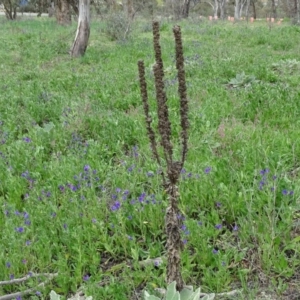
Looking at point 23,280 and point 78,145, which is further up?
point 78,145

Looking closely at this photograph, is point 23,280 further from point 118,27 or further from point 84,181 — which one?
point 118,27

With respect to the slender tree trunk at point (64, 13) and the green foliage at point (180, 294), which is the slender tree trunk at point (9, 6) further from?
the green foliage at point (180, 294)

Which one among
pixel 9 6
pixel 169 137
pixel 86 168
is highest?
pixel 9 6

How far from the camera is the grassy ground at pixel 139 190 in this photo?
10.1ft

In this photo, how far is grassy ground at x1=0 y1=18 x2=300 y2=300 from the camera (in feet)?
10.1

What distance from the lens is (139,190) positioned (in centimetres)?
417

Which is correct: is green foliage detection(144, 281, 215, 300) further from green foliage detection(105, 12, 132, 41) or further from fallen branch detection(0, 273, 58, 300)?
green foliage detection(105, 12, 132, 41)

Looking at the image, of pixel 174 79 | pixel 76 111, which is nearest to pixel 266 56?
pixel 174 79

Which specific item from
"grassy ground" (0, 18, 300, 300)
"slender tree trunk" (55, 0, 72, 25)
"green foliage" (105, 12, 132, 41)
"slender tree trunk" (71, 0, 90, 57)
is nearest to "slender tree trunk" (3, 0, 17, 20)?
"slender tree trunk" (55, 0, 72, 25)

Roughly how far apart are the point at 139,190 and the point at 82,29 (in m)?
9.66

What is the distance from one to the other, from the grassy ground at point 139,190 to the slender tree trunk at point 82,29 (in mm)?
4953

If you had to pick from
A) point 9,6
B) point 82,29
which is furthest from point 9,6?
point 82,29

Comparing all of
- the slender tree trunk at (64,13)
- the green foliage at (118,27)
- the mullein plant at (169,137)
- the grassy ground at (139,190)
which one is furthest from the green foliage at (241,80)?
the slender tree trunk at (64,13)

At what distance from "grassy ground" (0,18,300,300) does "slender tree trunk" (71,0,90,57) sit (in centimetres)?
495
